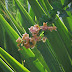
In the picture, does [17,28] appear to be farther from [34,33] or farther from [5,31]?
[34,33]

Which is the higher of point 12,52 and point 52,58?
point 12,52

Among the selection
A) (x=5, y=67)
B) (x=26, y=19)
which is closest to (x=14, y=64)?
(x=5, y=67)

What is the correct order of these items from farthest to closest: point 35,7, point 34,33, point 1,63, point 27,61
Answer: point 35,7 → point 27,61 → point 1,63 → point 34,33

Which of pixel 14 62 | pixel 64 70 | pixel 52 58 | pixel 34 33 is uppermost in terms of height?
pixel 34 33

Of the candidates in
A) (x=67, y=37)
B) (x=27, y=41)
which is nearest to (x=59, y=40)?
(x=67, y=37)

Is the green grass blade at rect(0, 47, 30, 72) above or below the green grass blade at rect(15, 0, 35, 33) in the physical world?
below

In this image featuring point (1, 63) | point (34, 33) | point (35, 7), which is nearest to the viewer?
point (34, 33)

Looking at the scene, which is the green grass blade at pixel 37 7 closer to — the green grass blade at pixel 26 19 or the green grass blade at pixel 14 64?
the green grass blade at pixel 26 19

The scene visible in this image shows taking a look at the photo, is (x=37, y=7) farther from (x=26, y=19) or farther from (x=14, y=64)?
(x=14, y=64)

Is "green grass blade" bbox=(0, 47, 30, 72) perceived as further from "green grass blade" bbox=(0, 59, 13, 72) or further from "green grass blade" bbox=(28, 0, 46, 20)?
"green grass blade" bbox=(28, 0, 46, 20)

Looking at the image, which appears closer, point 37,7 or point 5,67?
point 5,67

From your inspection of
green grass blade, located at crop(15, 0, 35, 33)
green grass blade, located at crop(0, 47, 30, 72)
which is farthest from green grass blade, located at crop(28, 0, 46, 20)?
green grass blade, located at crop(0, 47, 30, 72)
